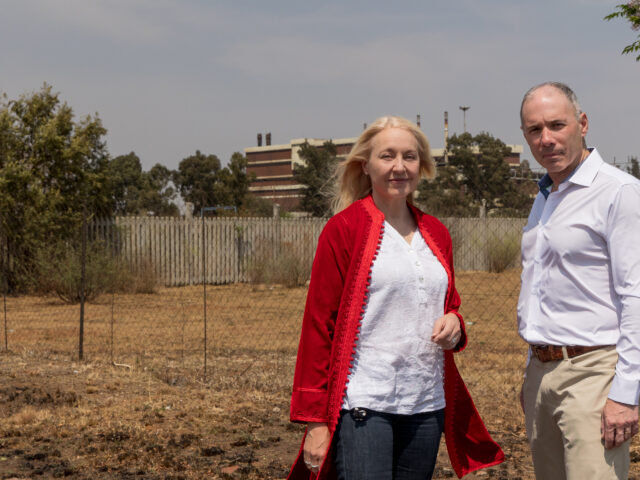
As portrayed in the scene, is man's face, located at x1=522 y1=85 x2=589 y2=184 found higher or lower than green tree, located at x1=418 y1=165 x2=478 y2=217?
lower

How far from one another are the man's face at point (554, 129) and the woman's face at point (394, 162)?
15.6 inches

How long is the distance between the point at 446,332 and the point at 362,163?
2.13ft

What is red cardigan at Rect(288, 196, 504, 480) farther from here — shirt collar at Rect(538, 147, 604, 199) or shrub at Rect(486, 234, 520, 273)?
shrub at Rect(486, 234, 520, 273)

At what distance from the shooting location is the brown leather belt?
241 centimetres

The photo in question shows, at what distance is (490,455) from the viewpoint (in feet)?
8.81

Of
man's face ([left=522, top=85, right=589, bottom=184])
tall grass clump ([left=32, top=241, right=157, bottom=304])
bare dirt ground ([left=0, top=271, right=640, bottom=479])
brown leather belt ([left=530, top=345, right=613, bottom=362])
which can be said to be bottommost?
bare dirt ground ([left=0, top=271, right=640, bottom=479])

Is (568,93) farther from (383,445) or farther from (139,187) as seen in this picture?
(139,187)

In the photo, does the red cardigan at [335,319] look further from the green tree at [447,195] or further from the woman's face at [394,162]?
the green tree at [447,195]

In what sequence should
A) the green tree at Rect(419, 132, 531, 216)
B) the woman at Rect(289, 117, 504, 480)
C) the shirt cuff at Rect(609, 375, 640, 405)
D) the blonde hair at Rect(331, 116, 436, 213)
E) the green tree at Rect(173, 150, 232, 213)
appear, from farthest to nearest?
1. the green tree at Rect(173, 150, 232, 213)
2. the green tree at Rect(419, 132, 531, 216)
3. the blonde hair at Rect(331, 116, 436, 213)
4. the woman at Rect(289, 117, 504, 480)
5. the shirt cuff at Rect(609, 375, 640, 405)

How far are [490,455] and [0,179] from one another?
17.4m

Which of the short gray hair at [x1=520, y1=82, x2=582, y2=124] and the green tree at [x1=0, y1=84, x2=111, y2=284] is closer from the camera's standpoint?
the short gray hair at [x1=520, y1=82, x2=582, y2=124]

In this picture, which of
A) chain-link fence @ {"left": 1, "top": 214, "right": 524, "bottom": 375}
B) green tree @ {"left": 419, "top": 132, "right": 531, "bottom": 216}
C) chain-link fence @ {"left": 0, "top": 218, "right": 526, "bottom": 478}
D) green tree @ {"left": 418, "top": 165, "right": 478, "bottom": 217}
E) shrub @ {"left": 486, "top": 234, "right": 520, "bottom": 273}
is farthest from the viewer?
green tree @ {"left": 419, "top": 132, "right": 531, "bottom": 216}

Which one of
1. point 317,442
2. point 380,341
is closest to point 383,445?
point 317,442

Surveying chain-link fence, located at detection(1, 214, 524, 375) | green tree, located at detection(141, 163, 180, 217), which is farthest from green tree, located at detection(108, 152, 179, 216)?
chain-link fence, located at detection(1, 214, 524, 375)
